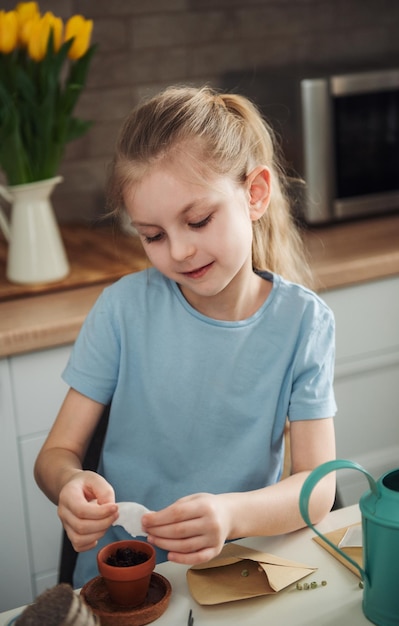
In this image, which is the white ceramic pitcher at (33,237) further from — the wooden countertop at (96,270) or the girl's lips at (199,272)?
the girl's lips at (199,272)

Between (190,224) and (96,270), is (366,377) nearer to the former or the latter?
(96,270)

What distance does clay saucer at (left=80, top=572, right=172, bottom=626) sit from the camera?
0.90 meters

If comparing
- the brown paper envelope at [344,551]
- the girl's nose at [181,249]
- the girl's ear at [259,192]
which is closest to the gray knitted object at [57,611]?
the brown paper envelope at [344,551]

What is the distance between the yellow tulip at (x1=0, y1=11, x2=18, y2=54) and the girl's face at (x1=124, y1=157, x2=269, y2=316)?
0.77 meters

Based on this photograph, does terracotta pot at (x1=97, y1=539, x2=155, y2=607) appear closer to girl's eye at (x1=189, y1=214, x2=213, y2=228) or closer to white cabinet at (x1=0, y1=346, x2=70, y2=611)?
girl's eye at (x1=189, y1=214, x2=213, y2=228)

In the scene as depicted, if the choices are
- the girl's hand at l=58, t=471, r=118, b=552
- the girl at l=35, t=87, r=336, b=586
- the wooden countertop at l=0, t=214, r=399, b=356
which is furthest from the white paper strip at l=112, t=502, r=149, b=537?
the wooden countertop at l=0, t=214, r=399, b=356

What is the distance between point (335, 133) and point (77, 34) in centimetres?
70

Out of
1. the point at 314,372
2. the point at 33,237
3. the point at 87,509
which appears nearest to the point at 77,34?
the point at 33,237

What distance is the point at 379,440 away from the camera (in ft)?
7.33

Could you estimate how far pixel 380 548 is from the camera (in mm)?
858

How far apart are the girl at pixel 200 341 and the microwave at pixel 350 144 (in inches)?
32.8

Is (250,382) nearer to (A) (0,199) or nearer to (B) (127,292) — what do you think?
(B) (127,292)

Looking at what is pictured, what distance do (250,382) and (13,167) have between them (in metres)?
0.84

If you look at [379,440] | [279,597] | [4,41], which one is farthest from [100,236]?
[279,597]
